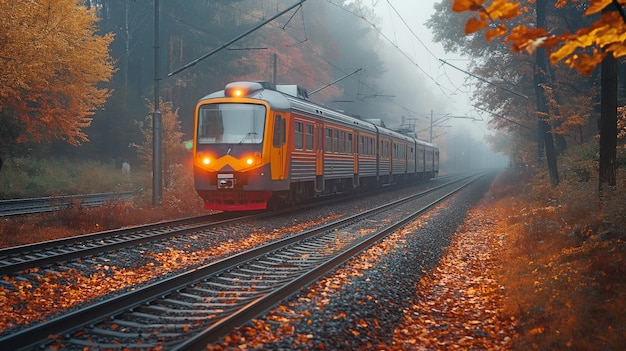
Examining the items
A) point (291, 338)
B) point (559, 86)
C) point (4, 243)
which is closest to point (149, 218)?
point (4, 243)

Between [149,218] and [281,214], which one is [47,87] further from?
[281,214]

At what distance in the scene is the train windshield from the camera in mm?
15250

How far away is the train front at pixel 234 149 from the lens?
15094 mm

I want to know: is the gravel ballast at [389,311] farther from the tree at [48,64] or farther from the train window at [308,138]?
the tree at [48,64]

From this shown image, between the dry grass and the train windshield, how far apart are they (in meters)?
6.88

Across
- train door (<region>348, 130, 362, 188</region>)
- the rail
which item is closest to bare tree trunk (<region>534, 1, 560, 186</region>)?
train door (<region>348, 130, 362, 188</region>)

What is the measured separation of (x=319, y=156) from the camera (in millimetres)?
18969

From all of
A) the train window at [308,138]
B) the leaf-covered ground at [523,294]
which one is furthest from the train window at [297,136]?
the leaf-covered ground at [523,294]

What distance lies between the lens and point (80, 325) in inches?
215

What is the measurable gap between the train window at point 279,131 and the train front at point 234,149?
245 millimetres

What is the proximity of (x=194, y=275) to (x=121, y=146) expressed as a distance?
34.2m

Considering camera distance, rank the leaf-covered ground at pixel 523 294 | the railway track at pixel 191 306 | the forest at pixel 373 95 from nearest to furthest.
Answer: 1. the railway track at pixel 191 306
2. the leaf-covered ground at pixel 523 294
3. the forest at pixel 373 95

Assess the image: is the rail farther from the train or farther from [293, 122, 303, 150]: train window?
[293, 122, 303, 150]: train window

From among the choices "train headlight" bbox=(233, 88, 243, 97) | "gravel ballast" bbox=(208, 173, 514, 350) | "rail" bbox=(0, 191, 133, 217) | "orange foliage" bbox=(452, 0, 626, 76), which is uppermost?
"train headlight" bbox=(233, 88, 243, 97)
